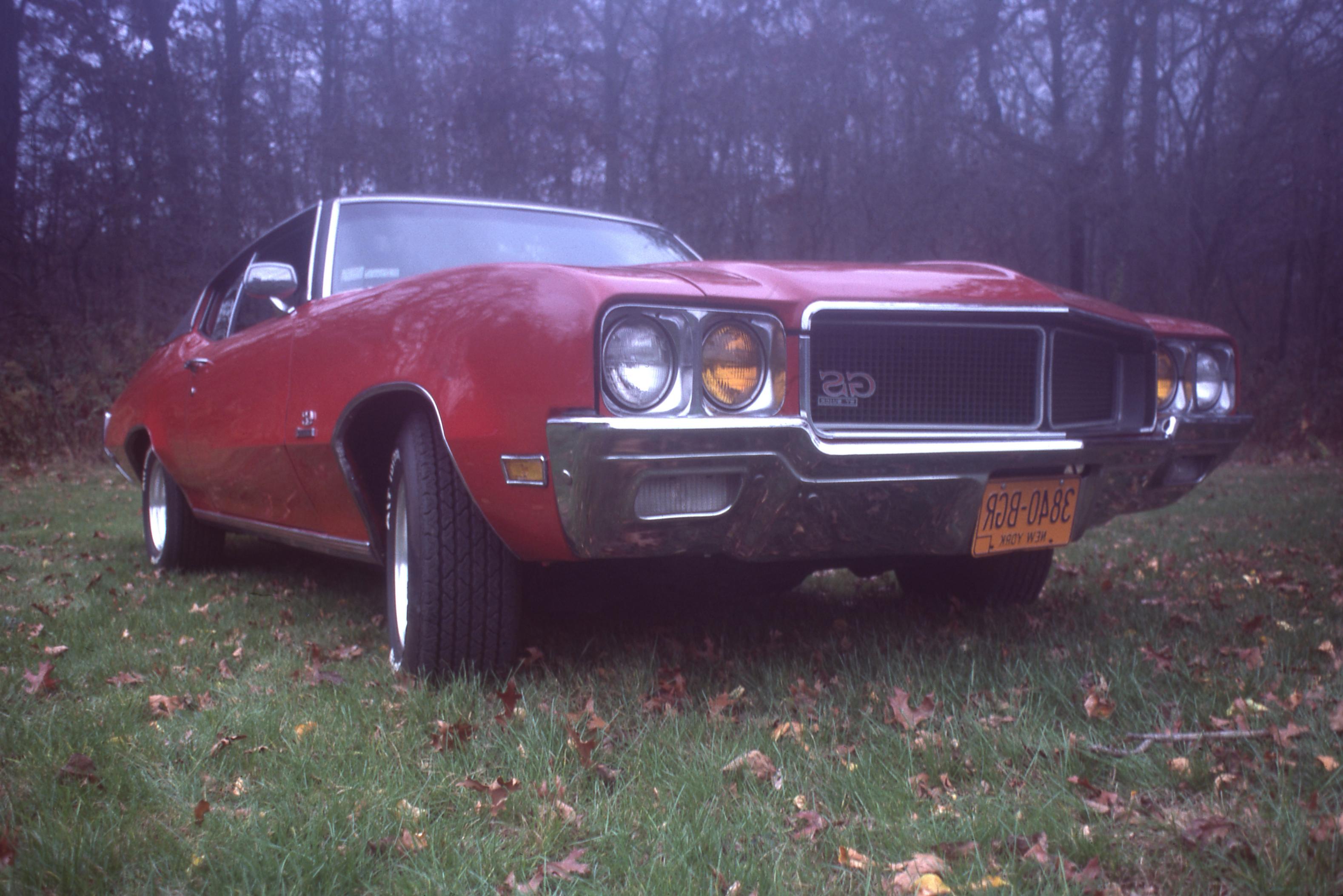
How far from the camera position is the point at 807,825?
173 centimetres

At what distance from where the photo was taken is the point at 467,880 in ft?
5.11

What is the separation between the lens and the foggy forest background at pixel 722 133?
12.8 metres

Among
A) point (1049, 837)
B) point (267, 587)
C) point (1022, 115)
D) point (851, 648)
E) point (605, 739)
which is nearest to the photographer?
point (1049, 837)

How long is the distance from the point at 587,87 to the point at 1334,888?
1484 centimetres

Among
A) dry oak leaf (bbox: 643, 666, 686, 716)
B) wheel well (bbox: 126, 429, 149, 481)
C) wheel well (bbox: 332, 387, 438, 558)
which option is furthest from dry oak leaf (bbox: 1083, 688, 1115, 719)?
wheel well (bbox: 126, 429, 149, 481)

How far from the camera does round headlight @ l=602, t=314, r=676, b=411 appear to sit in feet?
6.80

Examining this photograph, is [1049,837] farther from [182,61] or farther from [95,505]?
[182,61]

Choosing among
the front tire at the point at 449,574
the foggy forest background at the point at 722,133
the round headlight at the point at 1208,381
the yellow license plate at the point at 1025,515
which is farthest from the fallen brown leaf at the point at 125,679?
the foggy forest background at the point at 722,133

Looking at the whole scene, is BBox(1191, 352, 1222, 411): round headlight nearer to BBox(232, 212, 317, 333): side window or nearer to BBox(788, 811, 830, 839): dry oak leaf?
A: BBox(788, 811, 830, 839): dry oak leaf

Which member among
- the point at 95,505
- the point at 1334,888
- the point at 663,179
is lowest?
the point at 95,505

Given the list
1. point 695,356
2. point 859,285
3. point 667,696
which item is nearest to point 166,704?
point 667,696

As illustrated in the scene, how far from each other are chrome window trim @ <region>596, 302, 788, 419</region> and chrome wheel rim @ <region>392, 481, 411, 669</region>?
818 millimetres

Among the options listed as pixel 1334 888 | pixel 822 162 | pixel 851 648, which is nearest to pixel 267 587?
pixel 851 648

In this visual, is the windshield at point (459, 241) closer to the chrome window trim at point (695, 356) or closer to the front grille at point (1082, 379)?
the chrome window trim at point (695, 356)
